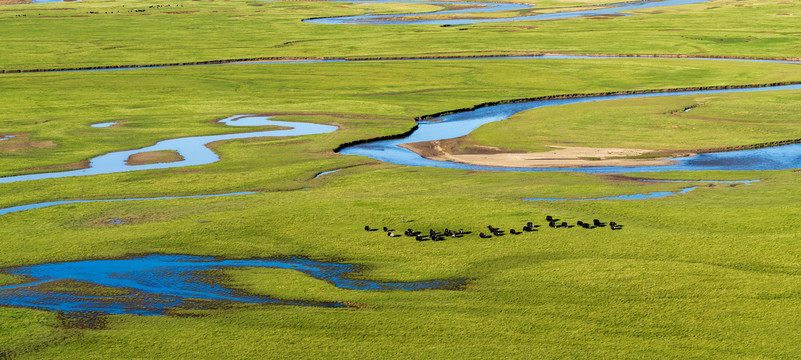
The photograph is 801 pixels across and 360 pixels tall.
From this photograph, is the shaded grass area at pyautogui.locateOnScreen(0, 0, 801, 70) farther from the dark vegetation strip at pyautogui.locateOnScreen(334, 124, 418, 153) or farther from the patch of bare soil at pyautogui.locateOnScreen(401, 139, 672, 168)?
the patch of bare soil at pyautogui.locateOnScreen(401, 139, 672, 168)

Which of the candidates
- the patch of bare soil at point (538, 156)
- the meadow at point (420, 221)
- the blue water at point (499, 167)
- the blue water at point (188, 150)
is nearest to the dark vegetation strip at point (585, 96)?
the blue water at point (499, 167)

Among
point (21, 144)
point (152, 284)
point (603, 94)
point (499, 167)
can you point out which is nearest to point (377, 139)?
point (499, 167)

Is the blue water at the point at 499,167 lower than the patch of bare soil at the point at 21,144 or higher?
higher

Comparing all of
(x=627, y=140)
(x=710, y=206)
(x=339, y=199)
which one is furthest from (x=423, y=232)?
(x=627, y=140)

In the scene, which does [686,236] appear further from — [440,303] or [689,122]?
[689,122]

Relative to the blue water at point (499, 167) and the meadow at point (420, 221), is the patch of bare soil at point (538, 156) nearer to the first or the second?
the blue water at point (499, 167)

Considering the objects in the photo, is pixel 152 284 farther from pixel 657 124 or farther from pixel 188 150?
pixel 657 124
